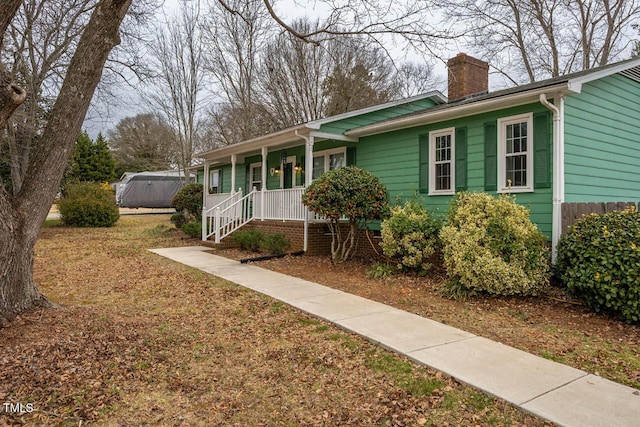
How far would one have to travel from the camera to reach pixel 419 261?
7.96 metres

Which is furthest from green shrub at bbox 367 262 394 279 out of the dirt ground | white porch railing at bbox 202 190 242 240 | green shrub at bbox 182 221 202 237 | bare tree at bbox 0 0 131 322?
green shrub at bbox 182 221 202 237

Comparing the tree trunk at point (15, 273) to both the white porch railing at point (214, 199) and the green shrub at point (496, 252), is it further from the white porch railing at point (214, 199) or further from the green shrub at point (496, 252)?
the white porch railing at point (214, 199)

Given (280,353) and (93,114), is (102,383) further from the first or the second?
(93,114)

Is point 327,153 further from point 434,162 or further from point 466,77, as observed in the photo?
point 466,77

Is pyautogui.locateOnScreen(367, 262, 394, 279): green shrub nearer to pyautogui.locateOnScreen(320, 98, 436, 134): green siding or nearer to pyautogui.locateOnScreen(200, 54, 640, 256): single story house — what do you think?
pyautogui.locateOnScreen(200, 54, 640, 256): single story house

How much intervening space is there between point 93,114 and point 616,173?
14161 millimetres

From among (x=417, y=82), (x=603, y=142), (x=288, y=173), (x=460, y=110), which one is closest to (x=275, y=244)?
(x=288, y=173)

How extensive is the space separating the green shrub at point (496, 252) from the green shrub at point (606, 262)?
476mm

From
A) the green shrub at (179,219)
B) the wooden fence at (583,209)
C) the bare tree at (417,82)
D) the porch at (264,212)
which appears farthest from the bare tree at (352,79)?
the wooden fence at (583,209)

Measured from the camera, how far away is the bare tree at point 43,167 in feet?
14.3

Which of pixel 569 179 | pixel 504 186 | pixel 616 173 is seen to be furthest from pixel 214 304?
pixel 616 173

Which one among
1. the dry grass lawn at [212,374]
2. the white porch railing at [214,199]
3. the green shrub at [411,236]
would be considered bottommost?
the dry grass lawn at [212,374]

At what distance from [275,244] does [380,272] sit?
3.43 meters

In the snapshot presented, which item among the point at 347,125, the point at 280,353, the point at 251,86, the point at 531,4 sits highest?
the point at 531,4
